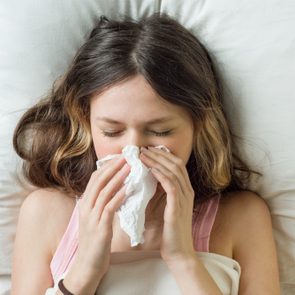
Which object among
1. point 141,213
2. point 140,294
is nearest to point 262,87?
point 141,213

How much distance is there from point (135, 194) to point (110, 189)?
1.9 inches

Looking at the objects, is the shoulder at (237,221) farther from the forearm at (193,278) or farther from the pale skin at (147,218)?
the forearm at (193,278)

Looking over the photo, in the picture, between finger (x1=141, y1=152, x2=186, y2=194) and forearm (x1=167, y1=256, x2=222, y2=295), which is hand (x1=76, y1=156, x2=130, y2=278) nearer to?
finger (x1=141, y1=152, x2=186, y2=194)

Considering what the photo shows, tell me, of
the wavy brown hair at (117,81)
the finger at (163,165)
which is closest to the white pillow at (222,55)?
the wavy brown hair at (117,81)

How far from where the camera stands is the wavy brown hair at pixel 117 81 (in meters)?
1.13

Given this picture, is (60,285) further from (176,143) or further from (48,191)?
(176,143)

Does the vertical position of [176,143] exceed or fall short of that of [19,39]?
it falls short

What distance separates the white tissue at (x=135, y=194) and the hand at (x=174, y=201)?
0.7 inches

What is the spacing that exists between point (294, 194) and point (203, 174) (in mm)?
217

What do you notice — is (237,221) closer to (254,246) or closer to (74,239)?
(254,246)

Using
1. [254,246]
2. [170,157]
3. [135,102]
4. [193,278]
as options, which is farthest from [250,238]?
[135,102]

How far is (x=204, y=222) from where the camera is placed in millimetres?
1315

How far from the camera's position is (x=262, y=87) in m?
1.24

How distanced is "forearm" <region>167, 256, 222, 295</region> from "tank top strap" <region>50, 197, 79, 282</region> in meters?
0.23
